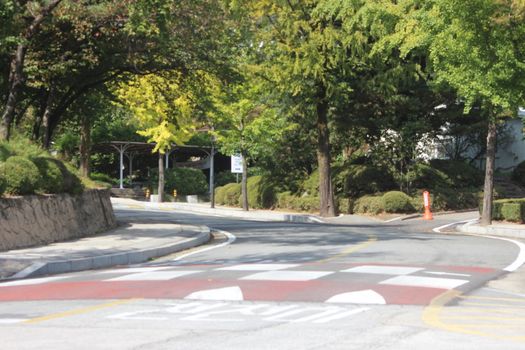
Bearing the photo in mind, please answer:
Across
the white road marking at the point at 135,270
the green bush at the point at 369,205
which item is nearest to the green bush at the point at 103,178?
the green bush at the point at 369,205

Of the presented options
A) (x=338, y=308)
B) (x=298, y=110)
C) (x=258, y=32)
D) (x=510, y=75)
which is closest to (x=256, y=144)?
(x=298, y=110)

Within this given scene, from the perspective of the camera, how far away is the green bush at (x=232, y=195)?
4528 cm

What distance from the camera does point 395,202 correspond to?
33781 millimetres

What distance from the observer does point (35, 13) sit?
2052 centimetres

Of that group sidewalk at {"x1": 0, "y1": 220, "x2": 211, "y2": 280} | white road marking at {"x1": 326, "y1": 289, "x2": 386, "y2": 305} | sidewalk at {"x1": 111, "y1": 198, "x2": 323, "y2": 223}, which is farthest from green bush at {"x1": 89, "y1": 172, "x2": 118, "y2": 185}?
white road marking at {"x1": 326, "y1": 289, "x2": 386, "y2": 305}

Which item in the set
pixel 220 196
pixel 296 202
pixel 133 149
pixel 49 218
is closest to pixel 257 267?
pixel 49 218

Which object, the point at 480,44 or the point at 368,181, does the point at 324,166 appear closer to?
the point at 368,181

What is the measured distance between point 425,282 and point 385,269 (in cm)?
158

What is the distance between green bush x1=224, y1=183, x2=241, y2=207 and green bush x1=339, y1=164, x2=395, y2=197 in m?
9.79

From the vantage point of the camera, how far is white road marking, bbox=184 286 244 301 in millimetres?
9172

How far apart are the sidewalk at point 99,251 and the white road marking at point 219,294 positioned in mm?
4181

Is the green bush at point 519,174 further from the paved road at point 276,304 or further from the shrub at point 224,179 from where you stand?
the paved road at point 276,304

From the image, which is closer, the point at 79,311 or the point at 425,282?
the point at 79,311

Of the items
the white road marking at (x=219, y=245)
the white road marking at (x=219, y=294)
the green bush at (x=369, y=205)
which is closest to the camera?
the white road marking at (x=219, y=294)
